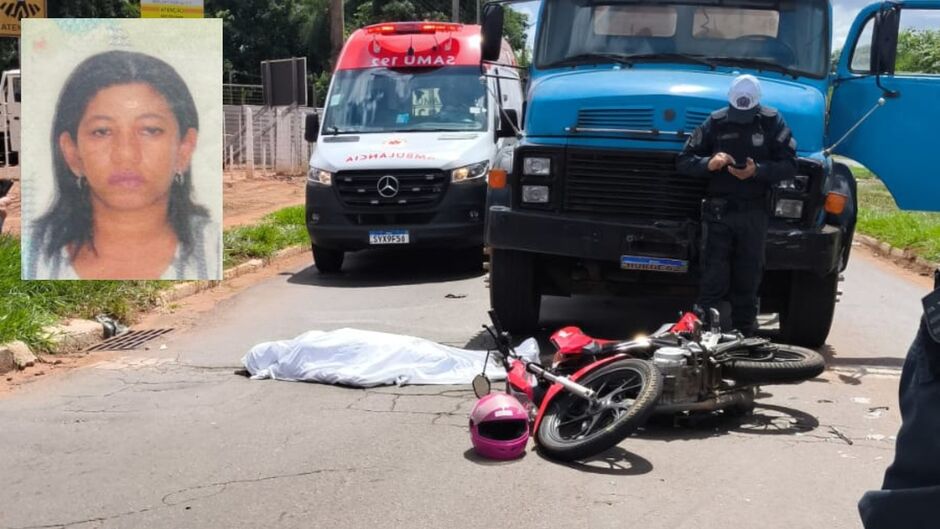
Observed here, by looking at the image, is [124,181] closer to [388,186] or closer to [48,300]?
[48,300]

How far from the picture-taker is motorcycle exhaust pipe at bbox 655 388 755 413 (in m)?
5.76

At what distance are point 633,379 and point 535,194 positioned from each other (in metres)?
2.50

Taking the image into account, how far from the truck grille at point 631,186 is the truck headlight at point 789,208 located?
523 millimetres

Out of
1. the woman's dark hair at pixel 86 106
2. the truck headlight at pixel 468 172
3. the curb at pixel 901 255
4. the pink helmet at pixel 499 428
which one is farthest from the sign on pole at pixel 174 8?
the curb at pixel 901 255

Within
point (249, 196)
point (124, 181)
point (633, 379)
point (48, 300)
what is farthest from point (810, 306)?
point (249, 196)

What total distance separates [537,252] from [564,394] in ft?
7.20

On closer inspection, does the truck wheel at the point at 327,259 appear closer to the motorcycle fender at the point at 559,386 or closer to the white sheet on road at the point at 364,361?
the white sheet on road at the point at 364,361

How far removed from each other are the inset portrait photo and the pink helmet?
10.7 ft

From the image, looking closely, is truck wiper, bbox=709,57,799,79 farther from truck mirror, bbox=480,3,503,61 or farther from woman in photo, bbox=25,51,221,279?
woman in photo, bbox=25,51,221,279

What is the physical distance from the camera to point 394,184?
12172 mm

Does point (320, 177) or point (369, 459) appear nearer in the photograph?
point (369, 459)

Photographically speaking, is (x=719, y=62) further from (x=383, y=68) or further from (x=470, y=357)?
(x=383, y=68)

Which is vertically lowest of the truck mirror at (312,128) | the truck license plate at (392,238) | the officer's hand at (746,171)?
the truck license plate at (392,238)

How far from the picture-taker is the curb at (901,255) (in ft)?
46.9
